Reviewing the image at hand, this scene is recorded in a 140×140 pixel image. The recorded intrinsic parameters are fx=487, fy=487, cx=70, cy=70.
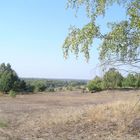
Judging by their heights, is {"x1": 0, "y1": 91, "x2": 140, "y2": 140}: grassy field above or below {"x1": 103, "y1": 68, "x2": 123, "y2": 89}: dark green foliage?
below

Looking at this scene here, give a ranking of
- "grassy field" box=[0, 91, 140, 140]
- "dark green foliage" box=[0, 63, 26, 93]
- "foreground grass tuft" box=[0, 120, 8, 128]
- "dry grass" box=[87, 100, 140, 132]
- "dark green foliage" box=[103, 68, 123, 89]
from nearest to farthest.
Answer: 1. "dark green foliage" box=[103, 68, 123, 89]
2. "grassy field" box=[0, 91, 140, 140]
3. "dry grass" box=[87, 100, 140, 132]
4. "foreground grass tuft" box=[0, 120, 8, 128]
5. "dark green foliage" box=[0, 63, 26, 93]

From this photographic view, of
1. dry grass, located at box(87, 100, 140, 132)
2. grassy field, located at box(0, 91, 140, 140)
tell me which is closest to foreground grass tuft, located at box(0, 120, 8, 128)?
grassy field, located at box(0, 91, 140, 140)

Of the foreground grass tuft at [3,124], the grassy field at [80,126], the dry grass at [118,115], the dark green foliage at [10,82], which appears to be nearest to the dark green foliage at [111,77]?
the grassy field at [80,126]

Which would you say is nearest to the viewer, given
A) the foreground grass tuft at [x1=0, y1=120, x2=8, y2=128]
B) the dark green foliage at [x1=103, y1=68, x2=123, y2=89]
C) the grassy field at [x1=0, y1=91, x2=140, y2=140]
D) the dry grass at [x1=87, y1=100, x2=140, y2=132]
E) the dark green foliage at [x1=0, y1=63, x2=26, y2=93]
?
the dark green foliage at [x1=103, y1=68, x2=123, y2=89]

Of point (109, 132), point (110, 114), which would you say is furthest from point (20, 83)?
point (109, 132)

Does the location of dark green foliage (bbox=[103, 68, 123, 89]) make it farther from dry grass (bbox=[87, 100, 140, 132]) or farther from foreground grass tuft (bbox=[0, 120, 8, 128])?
foreground grass tuft (bbox=[0, 120, 8, 128])

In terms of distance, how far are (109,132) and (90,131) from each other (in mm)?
720

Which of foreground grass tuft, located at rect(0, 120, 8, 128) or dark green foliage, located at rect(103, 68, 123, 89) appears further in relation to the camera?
foreground grass tuft, located at rect(0, 120, 8, 128)

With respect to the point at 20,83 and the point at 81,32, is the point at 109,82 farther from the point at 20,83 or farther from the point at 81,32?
the point at 20,83

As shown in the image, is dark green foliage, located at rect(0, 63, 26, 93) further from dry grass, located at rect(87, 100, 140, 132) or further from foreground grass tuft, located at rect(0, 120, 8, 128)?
foreground grass tuft, located at rect(0, 120, 8, 128)

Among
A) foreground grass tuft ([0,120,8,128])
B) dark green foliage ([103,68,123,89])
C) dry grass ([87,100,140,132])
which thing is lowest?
foreground grass tuft ([0,120,8,128])

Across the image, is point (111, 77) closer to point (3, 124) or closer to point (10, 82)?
point (3, 124)

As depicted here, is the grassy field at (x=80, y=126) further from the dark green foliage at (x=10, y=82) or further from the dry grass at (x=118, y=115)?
the dark green foliage at (x=10, y=82)

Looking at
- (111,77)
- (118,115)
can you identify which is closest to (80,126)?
(118,115)
